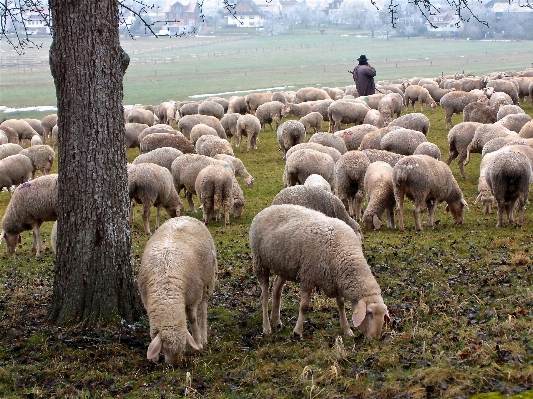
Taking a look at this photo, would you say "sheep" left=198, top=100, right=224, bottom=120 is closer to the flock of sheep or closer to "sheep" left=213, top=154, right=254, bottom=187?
the flock of sheep

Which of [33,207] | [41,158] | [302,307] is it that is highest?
[302,307]

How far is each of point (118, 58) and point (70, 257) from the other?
230cm

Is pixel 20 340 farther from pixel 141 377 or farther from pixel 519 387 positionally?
pixel 519 387

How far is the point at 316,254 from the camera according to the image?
750cm

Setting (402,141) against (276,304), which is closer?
(276,304)

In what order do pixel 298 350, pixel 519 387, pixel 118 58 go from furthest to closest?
pixel 118 58
pixel 298 350
pixel 519 387

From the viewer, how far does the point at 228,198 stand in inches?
595

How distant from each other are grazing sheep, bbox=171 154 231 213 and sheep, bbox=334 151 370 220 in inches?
112

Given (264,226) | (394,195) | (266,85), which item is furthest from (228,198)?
(266,85)

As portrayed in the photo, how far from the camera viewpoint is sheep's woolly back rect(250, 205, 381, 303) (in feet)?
24.0

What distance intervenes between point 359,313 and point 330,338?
745 mm

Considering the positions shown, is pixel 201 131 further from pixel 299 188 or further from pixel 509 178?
pixel 299 188

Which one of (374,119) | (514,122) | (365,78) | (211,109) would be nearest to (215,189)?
(374,119)

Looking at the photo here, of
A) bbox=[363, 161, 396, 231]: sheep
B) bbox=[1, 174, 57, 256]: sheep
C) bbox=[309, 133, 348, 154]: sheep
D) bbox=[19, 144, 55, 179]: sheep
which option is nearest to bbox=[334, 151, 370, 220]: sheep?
bbox=[363, 161, 396, 231]: sheep
